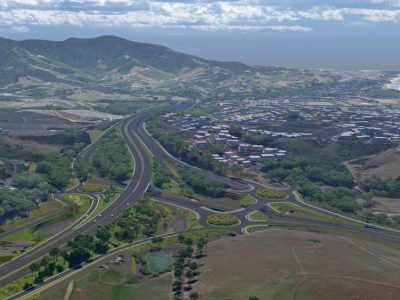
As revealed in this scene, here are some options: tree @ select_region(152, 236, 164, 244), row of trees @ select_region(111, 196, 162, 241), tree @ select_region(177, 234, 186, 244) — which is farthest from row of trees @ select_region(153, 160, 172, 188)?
tree @ select_region(177, 234, 186, 244)

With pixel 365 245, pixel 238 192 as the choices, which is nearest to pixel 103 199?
pixel 238 192

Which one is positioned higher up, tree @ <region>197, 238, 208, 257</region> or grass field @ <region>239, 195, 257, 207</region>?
tree @ <region>197, 238, 208, 257</region>

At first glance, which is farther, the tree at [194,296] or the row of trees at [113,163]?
the row of trees at [113,163]

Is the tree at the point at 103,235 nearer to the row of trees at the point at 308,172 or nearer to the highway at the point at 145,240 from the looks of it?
the highway at the point at 145,240

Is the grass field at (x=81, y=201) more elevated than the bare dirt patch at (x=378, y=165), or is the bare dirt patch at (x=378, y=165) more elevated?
the bare dirt patch at (x=378, y=165)

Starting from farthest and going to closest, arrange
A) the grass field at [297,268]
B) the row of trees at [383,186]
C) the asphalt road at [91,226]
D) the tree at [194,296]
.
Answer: the row of trees at [383,186]
the asphalt road at [91,226]
the tree at [194,296]
the grass field at [297,268]

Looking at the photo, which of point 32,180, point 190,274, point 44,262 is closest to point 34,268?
point 44,262

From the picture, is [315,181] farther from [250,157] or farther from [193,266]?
[193,266]

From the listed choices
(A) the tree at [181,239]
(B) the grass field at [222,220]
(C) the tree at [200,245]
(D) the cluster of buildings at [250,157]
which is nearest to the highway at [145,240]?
(B) the grass field at [222,220]

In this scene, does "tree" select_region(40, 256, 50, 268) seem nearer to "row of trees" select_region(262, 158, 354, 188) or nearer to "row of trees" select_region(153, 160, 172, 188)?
"row of trees" select_region(153, 160, 172, 188)
